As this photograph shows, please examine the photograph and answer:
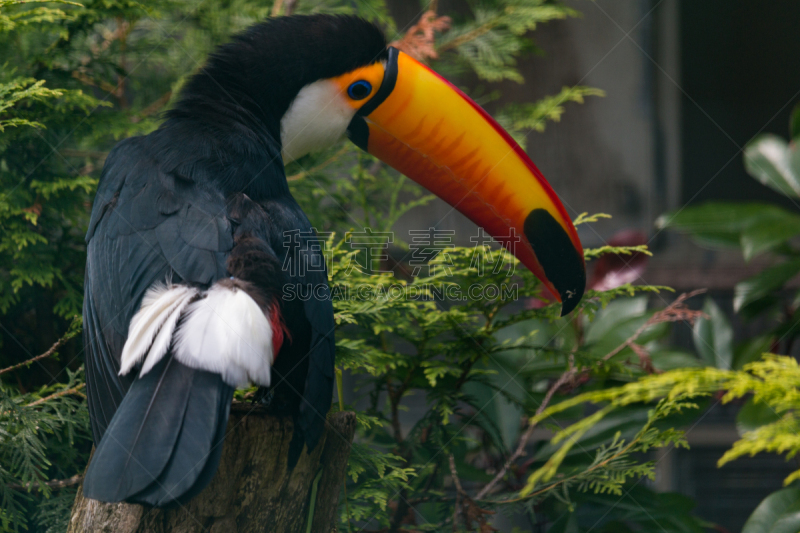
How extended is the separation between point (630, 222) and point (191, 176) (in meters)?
2.49

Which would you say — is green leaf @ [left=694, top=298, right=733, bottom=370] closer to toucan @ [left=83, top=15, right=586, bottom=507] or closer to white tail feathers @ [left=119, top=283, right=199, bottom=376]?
toucan @ [left=83, top=15, right=586, bottom=507]

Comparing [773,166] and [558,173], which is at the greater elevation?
[773,166]

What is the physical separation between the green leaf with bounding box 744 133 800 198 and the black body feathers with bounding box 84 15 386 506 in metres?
1.78

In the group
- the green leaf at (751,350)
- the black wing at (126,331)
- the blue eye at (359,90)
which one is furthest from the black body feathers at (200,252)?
the green leaf at (751,350)

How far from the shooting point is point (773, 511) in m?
1.80

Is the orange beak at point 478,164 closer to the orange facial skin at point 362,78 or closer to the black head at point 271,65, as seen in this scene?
the orange facial skin at point 362,78

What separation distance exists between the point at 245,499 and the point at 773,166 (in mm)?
2338

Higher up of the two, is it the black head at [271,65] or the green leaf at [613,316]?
the black head at [271,65]

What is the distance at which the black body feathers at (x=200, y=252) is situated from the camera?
98 centimetres

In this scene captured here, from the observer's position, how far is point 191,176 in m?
1.39

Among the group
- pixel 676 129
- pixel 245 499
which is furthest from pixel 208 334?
pixel 676 129

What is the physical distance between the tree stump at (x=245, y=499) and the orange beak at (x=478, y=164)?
0.83 meters

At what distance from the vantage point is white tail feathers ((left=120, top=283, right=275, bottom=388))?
3.46 feet

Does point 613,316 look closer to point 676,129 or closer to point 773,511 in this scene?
point 773,511
